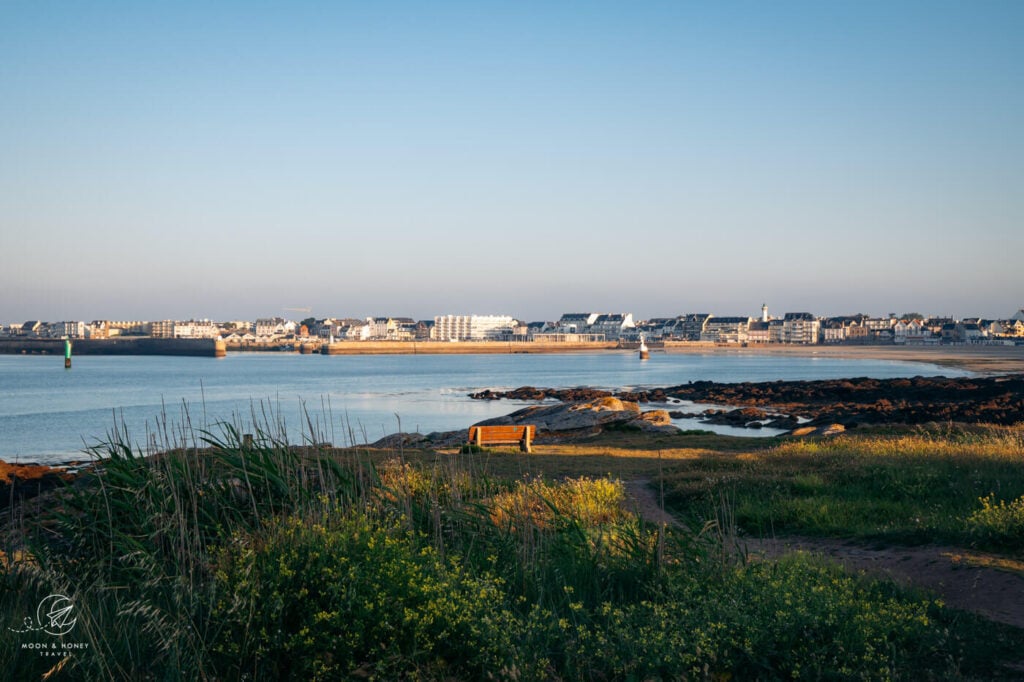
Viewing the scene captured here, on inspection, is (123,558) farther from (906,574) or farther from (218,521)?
(906,574)

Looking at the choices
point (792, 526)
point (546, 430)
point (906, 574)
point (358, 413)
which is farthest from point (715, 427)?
point (906, 574)

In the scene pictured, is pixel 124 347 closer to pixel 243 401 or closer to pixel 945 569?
pixel 243 401

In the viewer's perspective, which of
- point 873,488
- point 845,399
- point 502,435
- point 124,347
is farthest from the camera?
point 124,347

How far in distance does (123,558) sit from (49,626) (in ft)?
3.17

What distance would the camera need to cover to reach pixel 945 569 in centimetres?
874

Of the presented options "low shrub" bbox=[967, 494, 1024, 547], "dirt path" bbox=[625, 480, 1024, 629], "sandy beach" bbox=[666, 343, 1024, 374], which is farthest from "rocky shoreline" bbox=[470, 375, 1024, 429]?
"sandy beach" bbox=[666, 343, 1024, 374]

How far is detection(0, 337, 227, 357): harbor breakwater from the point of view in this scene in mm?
159750

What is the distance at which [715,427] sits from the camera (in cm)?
3869

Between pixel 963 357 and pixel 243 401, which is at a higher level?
pixel 963 357

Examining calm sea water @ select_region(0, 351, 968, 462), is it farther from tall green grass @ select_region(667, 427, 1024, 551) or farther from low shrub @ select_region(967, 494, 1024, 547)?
low shrub @ select_region(967, 494, 1024, 547)

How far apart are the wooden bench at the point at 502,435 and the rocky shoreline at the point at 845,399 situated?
13659 mm

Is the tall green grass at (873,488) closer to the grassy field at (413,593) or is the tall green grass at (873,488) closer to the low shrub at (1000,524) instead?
the low shrub at (1000,524)

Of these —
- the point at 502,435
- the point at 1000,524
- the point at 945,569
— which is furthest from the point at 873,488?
the point at 502,435

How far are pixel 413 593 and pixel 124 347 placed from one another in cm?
18051
